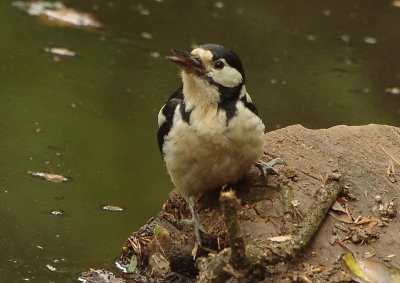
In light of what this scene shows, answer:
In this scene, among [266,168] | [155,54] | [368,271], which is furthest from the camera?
[155,54]

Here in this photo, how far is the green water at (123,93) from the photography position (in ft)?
14.6

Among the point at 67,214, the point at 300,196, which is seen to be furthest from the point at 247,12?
the point at 300,196

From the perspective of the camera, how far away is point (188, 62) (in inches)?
136

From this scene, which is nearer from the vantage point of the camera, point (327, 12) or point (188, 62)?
point (188, 62)

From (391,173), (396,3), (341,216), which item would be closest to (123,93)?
(391,173)

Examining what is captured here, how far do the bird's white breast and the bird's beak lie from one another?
16 cm

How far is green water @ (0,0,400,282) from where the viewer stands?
4.45m

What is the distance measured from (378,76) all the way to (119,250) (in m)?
4.01

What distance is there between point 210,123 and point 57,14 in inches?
190

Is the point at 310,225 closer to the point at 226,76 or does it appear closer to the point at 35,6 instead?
the point at 226,76

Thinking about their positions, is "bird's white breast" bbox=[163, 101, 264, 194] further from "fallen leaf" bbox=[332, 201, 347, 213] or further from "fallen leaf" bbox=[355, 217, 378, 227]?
"fallen leaf" bbox=[355, 217, 378, 227]

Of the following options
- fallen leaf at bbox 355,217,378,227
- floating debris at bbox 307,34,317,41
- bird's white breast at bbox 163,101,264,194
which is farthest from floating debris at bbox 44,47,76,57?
fallen leaf at bbox 355,217,378,227

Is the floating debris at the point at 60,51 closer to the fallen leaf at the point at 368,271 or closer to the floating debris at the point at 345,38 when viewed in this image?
the floating debris at the point at 345,38

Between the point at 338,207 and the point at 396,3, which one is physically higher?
the point at 338,207
